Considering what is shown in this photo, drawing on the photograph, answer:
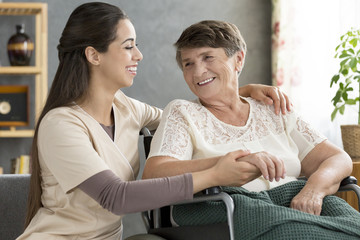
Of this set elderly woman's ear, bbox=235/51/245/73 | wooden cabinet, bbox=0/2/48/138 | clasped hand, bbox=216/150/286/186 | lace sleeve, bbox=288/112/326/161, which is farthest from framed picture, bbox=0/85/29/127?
clasped hand, bbox=216/150/286/186

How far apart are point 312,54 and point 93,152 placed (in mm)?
2333

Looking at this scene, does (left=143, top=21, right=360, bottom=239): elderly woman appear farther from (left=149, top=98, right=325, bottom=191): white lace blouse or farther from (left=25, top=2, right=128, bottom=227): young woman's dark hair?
(left=25, top=2, right=128, bottom=227): young woman's dark hair

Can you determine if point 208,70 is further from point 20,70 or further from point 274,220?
point 20,70

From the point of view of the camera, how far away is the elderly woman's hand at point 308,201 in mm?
1934

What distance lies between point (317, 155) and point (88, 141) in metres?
0.91

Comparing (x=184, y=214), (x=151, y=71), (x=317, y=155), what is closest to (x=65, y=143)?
(x=184, y=214)

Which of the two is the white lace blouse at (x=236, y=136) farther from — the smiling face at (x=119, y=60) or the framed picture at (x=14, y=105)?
the framed picture at (x=14, y=105)

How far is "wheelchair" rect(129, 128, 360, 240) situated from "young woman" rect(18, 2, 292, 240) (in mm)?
47

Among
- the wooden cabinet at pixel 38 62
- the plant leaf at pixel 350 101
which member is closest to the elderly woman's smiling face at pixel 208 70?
the plant leaf at pixel 350 101

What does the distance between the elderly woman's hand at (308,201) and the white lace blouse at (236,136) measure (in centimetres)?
16

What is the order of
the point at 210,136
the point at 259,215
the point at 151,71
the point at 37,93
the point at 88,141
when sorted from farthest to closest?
the point at 151,71
the point at 37,93
the point at 210,136
the point at 88,141
the point at 259,215

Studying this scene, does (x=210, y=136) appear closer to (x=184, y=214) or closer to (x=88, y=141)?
(x=184, y=214)

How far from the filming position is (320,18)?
377 centimetres

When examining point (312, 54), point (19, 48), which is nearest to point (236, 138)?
point (312, 54)
